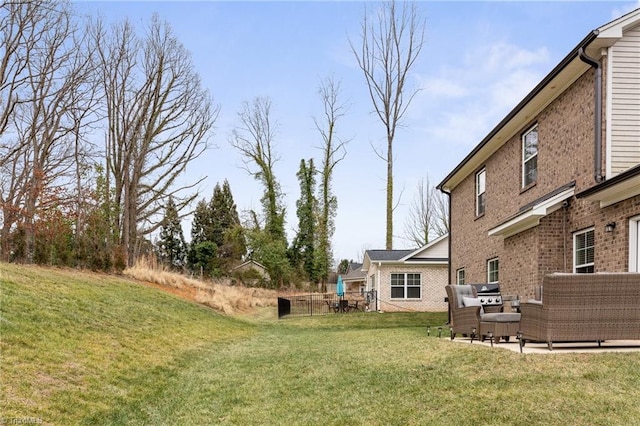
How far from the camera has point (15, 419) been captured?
488 centimetres

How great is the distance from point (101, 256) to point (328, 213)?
27422 mm

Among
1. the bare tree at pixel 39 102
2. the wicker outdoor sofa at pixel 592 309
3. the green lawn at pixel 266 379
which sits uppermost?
the bare tree at pixel 39 102

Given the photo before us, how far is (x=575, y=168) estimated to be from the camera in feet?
33.5

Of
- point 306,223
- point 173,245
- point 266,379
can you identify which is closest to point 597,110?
point 266,379

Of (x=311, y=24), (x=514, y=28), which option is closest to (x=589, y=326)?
(x=514, y=28)

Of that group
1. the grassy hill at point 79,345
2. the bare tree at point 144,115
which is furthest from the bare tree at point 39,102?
the grassy hill at point 79,345

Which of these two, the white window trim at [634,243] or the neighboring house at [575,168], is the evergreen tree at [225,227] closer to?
the neighboring house at [575,168]

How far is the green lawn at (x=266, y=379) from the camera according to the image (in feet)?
17.1

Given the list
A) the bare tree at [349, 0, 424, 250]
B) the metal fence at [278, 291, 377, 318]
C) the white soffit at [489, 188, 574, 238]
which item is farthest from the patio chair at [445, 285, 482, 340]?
the bare tree at [349, 0, 424, 250]

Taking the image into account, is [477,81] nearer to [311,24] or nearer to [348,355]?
[311,24]

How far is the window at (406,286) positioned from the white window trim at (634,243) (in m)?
19.1

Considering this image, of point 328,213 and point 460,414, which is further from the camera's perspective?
point 328,213

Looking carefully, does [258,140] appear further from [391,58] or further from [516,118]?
[516,118]

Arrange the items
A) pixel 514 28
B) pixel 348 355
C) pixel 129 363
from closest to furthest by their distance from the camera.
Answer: pixel 129 363 → pixel 348 355 → pixel 514 28
